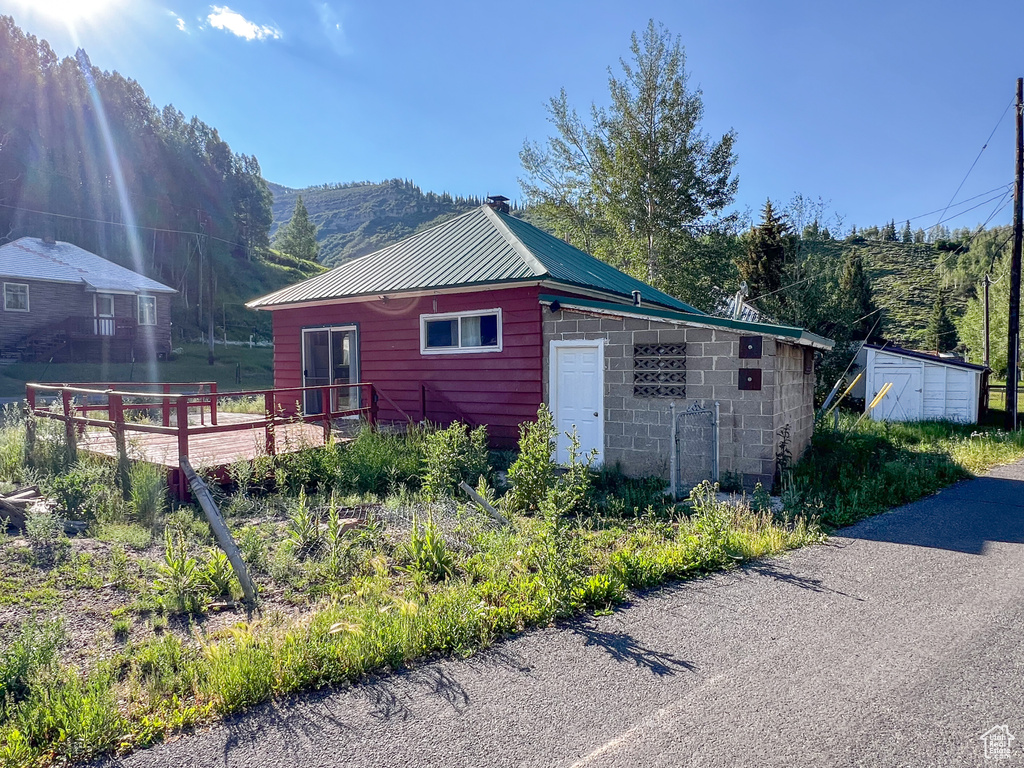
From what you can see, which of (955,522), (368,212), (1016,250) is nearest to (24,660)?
(955,522)

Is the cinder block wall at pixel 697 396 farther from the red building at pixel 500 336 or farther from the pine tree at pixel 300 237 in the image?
the pine tree at pixel 300 237

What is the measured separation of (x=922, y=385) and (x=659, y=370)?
14221 mm

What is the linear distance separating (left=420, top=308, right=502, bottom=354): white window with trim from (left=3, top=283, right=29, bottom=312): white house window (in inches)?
1060

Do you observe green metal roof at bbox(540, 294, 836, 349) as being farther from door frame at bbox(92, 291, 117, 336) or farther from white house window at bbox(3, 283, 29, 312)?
white house window at bbox(3, 283, 29, 312)

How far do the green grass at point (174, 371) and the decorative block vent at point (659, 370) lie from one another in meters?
23.1

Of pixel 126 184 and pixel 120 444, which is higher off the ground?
pixel 126 184

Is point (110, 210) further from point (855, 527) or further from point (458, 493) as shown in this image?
point (855, 527)

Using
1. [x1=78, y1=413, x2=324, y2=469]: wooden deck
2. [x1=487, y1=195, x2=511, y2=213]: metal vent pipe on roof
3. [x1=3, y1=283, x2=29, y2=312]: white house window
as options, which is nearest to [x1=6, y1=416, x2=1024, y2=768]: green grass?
[x1=78, y1=413, x2=324, y2=469]: wooden deck

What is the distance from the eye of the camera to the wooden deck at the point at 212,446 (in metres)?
8.24

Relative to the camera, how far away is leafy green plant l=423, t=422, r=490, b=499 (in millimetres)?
7469

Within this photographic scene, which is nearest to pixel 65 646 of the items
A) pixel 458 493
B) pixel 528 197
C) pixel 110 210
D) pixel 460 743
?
pixel 460 743

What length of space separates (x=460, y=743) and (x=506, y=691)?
500 millimetres

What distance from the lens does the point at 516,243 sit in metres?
11.3

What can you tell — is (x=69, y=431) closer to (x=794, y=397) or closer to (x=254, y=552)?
(x=254, y=552)
